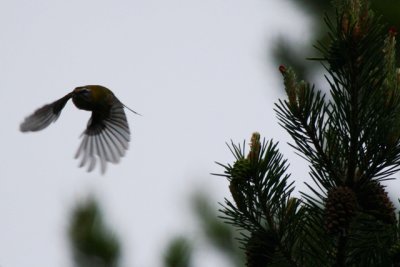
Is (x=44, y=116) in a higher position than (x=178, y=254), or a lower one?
higher

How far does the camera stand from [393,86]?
1.60m

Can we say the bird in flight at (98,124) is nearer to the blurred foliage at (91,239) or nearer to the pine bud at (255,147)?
the blurred foliage at (91,239)

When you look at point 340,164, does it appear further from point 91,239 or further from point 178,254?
point 91,239

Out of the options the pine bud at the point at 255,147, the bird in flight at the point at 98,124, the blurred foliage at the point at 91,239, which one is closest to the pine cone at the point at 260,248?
the pine bud at the point at 255,147

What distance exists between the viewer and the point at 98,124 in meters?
2.72

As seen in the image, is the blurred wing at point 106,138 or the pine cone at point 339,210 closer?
the pine cone at point 339,210

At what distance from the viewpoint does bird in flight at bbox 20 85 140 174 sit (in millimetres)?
2520

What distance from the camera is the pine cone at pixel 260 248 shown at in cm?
159

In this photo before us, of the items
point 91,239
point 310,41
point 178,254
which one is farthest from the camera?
→ point 310,41

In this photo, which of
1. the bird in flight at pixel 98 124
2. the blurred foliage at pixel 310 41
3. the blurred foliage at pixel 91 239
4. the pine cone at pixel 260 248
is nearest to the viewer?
the pine cone at pixel 260 248

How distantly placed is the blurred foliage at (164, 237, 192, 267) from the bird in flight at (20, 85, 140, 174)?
43 cm

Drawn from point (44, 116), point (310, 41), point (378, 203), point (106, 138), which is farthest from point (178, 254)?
point (310, 41)

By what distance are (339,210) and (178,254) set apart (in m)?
1.37

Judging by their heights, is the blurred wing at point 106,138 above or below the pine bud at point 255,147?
above
